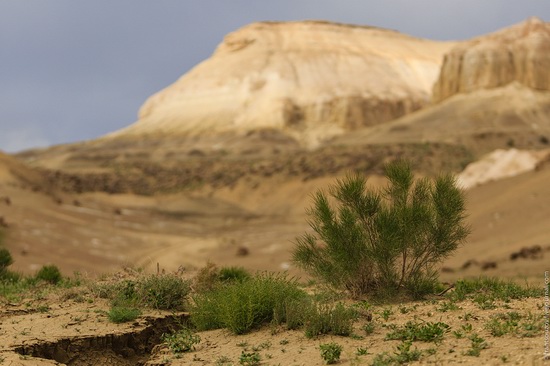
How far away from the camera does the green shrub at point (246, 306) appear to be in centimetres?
1023

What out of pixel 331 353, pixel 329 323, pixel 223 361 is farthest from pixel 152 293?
pixel 331 353

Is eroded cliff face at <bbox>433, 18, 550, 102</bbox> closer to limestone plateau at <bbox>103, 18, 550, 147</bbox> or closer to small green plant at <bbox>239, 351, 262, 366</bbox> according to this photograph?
limestone plateau at <bbox>103, 18, 550, 147</bbox>

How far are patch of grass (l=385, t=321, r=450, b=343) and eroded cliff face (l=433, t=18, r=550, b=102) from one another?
84974 mm

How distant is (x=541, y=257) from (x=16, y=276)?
20729 millimetres

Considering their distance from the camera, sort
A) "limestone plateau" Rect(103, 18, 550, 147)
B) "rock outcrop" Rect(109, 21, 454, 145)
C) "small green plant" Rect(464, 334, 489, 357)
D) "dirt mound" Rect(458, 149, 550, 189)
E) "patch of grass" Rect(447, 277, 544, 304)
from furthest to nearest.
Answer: "rock outcrop" Rect(109, 21, 454, 145) → "limestone plateau" Rect(103, 18, 550, 147) → "dirt mound" Rect(458, 149, 550, 189) → "patch of grass" Rect(447, 277, 544, 304) → "small green plant" Rect(464, 334, 489, 357)

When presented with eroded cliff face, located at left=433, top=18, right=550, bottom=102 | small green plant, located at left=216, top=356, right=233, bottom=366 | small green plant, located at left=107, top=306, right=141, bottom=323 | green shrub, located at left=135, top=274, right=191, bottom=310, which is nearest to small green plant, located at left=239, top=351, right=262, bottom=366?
small green plant, located at left=216, top=356, right=233, bottom=366

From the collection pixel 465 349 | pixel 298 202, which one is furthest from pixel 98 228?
pixel 465 349

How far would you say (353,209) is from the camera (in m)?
12.3

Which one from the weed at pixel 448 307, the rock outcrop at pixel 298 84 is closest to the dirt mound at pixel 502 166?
the weed at pixel 448 307

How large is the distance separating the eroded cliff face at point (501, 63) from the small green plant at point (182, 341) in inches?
3334

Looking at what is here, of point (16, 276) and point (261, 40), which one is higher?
point (261, 40)

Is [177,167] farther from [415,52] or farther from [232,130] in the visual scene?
[415,52]

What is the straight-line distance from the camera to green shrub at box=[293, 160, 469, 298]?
11.9 metres

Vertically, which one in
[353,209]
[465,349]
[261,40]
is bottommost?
[465,349]
